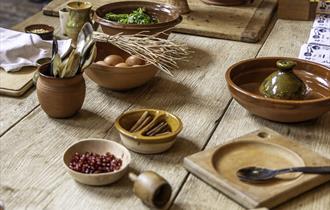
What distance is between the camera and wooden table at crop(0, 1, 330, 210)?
41.8 inches

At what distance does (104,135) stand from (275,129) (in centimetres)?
39

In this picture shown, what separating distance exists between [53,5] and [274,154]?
122 cm

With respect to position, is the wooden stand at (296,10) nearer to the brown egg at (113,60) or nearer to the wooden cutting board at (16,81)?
the brown egg at (113,60)

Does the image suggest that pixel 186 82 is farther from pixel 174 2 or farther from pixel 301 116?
pixel 174 2

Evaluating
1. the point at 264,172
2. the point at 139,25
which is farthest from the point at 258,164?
the point at 139,25

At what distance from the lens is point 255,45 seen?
6.09ft

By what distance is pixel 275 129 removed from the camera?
52.5 inches

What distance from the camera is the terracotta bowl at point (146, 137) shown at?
1.18 m

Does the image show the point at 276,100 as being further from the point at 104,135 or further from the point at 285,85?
the point at 104,135

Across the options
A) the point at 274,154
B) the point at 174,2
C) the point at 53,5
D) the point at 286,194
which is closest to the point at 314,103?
the point at 274,154

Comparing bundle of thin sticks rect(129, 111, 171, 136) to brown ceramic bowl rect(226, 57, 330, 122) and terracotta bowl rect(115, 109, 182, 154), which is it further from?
brown ceramic bowl rect(226, 57, 330, 122)

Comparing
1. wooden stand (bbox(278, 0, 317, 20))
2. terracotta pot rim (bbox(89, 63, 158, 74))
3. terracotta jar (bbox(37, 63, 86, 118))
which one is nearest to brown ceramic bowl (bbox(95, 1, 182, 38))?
terracotta pot rim (bbox(89, 63, 158, 74))

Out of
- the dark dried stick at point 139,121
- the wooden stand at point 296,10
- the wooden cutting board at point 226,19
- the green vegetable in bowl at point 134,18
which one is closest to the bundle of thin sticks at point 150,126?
the dark dried stick at point 139,121

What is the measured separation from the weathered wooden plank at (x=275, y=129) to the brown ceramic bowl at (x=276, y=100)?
3 centimetres
